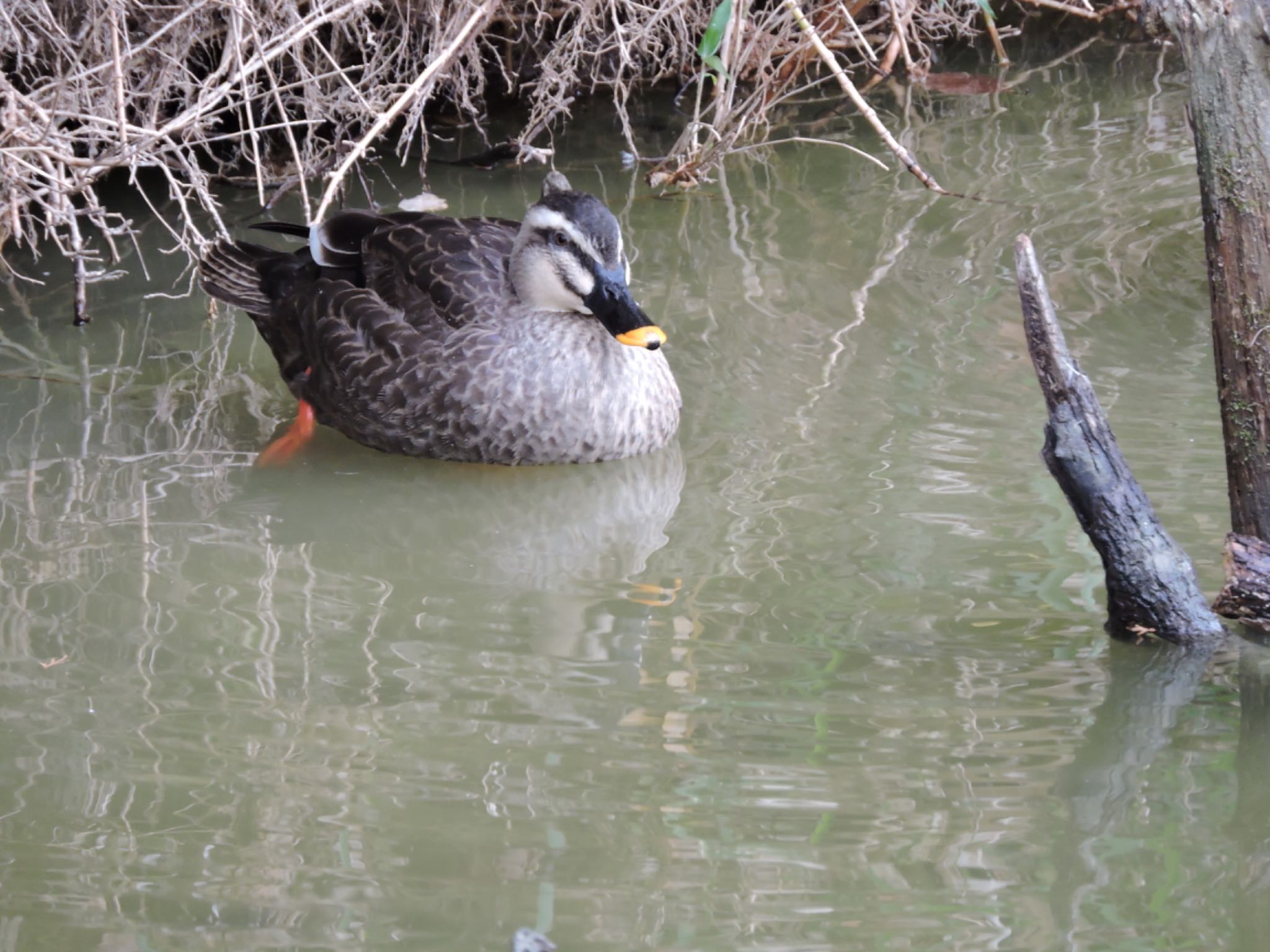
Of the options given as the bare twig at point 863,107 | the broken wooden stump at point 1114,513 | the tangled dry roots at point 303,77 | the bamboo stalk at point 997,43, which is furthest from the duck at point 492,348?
the bamboo stalk at point 997,43

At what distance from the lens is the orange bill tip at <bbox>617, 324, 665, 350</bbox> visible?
464 cm

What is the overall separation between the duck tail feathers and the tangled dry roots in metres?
0.18

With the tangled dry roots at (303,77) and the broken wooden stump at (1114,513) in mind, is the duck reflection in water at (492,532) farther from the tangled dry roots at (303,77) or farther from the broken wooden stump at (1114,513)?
the tangled dry roots at (303,77)

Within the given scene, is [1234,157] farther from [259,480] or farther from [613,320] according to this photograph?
[259,480]

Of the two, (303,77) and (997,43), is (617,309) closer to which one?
(303,77)

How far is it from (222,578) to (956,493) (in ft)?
6.71

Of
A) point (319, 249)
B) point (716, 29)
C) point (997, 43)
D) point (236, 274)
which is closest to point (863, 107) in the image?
point (716, 29)

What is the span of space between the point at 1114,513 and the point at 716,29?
2.90 metres

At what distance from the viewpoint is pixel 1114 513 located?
3.49 meters

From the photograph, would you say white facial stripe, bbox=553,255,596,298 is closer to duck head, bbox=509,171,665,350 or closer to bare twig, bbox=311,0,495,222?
duck head, bbox=509,171,665,350

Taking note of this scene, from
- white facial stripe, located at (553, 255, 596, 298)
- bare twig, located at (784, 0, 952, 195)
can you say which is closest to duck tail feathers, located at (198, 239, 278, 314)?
white facial stripe, located at (553, 255, 596, 298)

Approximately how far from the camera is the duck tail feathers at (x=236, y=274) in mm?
5574

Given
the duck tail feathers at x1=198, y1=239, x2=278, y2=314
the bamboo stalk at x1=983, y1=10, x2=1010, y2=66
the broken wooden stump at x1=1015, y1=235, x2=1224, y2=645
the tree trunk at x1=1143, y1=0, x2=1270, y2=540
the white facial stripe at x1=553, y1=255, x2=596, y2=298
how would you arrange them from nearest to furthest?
the tree trunk at x1=1143, y1=0, x2=1270, y2=540 < the broken wooden stump at x1=1015, y1=235, x2=1224, y2=645 < the white facial stripe at x1=553, y1=255, x2=596, y2=298 < the duck tail feathers at x1=198, y1=239, x2=278, y2=314 < the bamboo stalk at x1=983, y1=10, x2=1010, y2=66

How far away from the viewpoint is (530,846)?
2.93 meters
